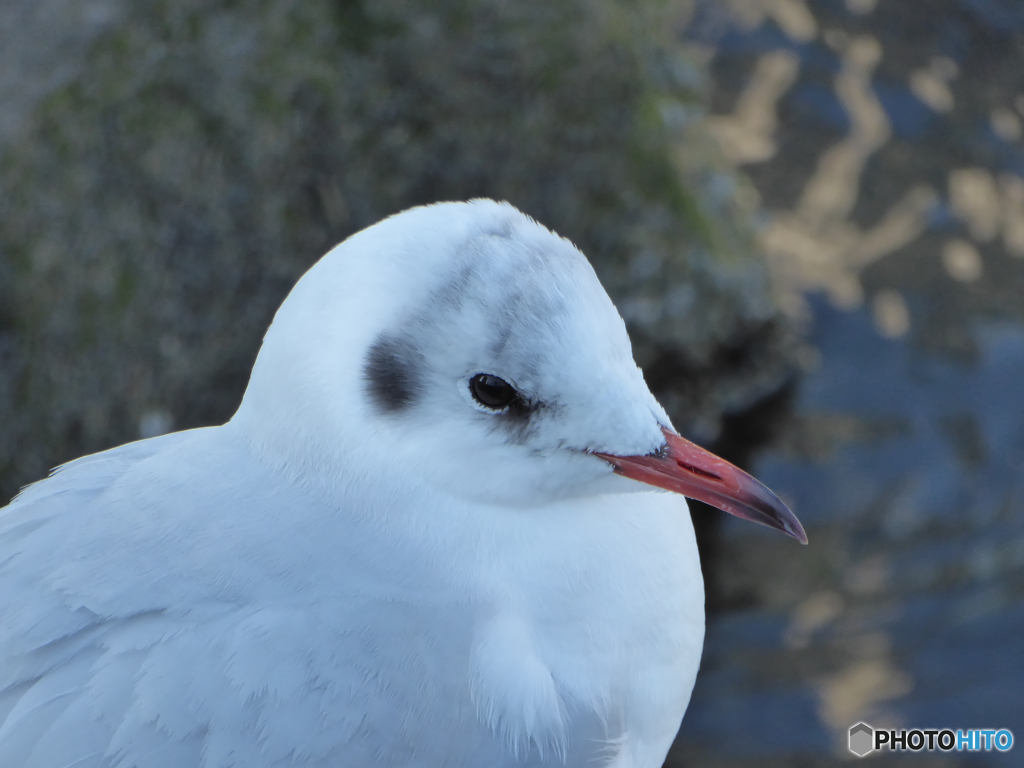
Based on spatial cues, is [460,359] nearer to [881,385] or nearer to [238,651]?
[238,651]

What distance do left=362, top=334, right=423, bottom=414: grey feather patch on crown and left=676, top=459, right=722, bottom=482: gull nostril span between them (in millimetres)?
427

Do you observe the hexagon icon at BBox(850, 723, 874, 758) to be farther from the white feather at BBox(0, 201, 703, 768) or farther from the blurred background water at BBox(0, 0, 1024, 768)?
the white feather at BBox(0, 201, 703, 768)

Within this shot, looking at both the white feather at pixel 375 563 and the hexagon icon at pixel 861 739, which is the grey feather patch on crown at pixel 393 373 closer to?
the white feather at pixel 375 563

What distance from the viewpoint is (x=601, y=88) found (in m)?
3.51

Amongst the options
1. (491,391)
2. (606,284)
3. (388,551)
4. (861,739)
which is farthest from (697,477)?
(606,284)

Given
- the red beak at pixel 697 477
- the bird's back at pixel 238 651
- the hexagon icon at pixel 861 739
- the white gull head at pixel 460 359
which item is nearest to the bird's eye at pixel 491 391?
the white gull head at pixel 460 359

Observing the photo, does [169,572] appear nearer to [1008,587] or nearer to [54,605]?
[54,605]

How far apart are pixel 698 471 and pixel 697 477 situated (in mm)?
13

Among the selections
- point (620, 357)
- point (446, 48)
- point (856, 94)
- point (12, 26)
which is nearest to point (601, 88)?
point (446, 48)

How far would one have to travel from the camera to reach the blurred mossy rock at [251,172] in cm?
323

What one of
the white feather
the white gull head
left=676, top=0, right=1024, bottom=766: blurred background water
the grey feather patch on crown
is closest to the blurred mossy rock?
left=676, top=0, right=1024, bottom=766: blurred background water

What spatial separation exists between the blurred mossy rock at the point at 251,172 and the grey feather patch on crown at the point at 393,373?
181 centimetres

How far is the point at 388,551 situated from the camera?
1.68 meters

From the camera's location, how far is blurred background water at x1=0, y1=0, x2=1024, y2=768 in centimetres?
317
